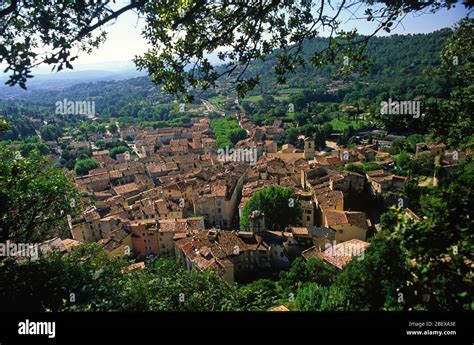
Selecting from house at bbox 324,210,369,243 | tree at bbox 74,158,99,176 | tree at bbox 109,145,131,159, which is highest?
tree at bbox 109,145,131,159

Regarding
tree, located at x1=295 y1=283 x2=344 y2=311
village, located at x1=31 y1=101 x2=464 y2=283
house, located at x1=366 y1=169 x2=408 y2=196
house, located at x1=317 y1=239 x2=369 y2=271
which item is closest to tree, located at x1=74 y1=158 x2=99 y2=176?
village, located at x1=31 y1=101 x2=464 y2=283

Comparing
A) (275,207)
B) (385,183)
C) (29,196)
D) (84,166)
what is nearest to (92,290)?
(29,196)

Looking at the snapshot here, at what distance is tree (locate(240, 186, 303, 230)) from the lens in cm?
2094

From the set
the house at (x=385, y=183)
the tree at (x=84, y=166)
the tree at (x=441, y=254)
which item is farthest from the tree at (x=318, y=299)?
the tree at (x=84, y=166)

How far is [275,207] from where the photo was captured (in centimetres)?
2098

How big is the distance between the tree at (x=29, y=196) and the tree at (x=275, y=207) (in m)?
13.3

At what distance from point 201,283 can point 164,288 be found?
0.93m

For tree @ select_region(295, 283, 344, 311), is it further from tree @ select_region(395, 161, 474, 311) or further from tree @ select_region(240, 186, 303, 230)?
tree @ select_region(240, 186, 303, 230)

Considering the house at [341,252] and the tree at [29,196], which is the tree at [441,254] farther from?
the house at [341,252]

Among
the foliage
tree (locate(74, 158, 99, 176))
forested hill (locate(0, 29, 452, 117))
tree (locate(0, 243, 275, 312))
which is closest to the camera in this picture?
tree (locate(0, 243, 275, 312))

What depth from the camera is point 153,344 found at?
2.63m

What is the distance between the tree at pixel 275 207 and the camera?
20.9m

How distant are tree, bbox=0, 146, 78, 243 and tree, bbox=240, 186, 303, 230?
13.3m

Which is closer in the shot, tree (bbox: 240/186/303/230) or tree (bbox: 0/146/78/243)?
tree (bbox: 0/146/78/243)
